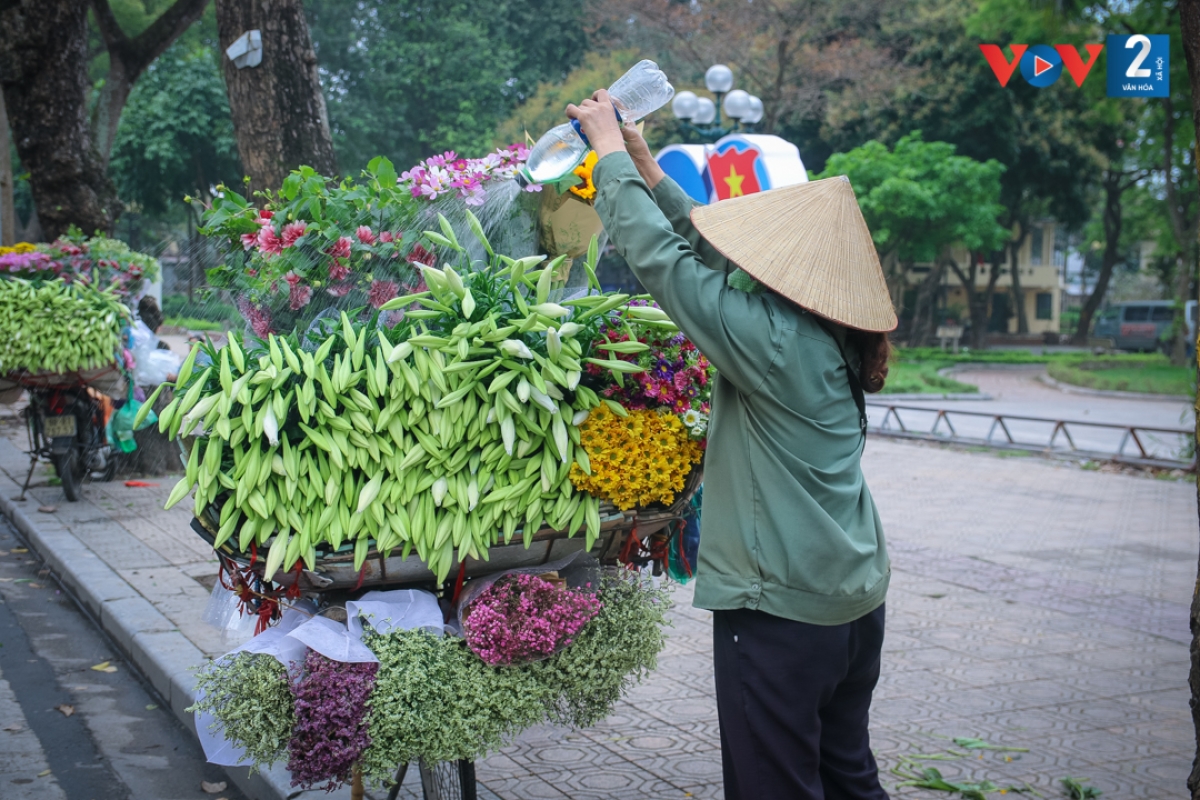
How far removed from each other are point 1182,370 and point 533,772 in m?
27.8

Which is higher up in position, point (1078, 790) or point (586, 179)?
point (586, 179)

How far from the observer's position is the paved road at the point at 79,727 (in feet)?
12.1

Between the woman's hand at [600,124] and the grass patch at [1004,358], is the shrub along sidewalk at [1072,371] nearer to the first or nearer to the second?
the grass patch at [1004,358]

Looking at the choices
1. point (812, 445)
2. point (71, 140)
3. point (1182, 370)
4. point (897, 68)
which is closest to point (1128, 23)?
point (897, 68)

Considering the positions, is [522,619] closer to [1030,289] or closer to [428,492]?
[428,492]

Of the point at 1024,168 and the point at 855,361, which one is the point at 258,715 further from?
the point at 1024,168

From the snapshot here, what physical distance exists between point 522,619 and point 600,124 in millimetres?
1116

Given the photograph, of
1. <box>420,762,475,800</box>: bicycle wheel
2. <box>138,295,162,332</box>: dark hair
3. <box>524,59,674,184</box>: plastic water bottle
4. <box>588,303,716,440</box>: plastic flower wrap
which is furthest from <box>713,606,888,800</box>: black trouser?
<box>138,295,162,332</box>: dark hair

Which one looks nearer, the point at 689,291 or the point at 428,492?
the point at 689,291

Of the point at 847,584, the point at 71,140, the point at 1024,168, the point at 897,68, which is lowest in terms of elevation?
the point at 847,584

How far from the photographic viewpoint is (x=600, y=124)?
222 centimetres

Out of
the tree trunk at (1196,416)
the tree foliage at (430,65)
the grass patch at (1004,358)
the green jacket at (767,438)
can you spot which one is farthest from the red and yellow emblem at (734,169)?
the grass patch at (1004,358)

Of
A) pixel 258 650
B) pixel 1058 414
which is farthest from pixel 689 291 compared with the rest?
pixel 1058 414

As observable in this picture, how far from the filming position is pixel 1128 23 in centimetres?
1833
